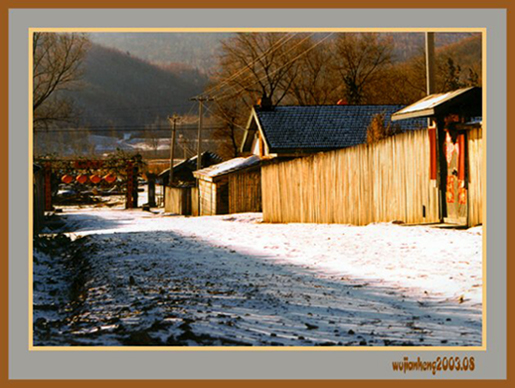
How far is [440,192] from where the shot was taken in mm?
→ 12133

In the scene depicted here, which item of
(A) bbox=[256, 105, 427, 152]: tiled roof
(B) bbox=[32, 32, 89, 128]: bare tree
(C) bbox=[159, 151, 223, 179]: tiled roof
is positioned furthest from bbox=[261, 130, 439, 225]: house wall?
(C) bbox=[159, 151, 223, 179]: tiled roof

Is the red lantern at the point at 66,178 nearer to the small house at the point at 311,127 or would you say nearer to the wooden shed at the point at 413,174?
the small house at the point at 311,127

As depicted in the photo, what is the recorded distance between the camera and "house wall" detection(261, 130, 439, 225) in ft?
42.1

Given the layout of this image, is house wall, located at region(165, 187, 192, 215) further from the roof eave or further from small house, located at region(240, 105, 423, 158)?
the roof eave

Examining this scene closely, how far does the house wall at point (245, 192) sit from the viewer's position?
30281mm

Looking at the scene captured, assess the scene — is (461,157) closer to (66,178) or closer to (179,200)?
(179,200)

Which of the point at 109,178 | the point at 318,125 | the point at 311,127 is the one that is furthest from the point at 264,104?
the point at 109,178

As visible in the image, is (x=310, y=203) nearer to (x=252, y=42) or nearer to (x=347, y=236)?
(x=347, y=236)

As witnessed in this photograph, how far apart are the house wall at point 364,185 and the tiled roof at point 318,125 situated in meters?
9.44

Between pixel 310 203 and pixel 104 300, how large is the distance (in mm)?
11550

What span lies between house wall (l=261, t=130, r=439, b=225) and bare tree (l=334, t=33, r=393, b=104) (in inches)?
1093

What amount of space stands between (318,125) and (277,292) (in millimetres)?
24312

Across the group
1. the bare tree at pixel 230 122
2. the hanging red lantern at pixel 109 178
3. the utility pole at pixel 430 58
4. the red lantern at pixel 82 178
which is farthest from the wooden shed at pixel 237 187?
the bare tree at pixel 230 122

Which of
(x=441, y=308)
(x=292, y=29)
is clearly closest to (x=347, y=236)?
(x=441, y=308)
